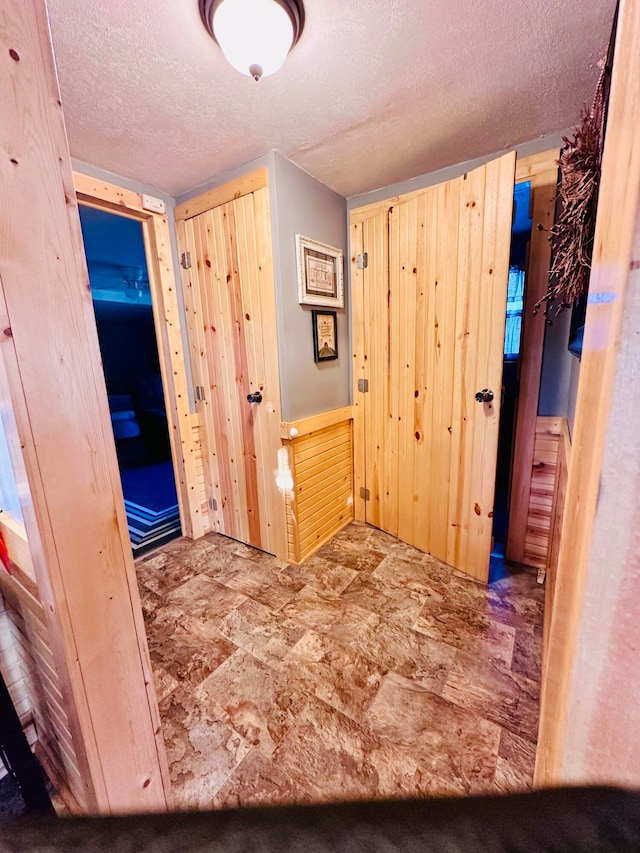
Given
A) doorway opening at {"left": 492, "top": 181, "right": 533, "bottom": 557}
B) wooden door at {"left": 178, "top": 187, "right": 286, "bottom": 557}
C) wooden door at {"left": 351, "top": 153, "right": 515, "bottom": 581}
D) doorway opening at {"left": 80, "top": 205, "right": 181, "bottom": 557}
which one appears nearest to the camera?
wooden door at {"left": 351, "top": 153, "right": 515, "bottom": 581}

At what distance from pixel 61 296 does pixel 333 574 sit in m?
1.93

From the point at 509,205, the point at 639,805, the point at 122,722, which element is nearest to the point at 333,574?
the point at 122,722

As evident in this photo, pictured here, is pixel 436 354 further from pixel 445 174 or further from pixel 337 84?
pixel 337 84

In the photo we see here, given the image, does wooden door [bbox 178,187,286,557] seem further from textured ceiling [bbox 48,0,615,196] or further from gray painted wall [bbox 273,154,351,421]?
textured ceiling [bbox 48,0,615,196]

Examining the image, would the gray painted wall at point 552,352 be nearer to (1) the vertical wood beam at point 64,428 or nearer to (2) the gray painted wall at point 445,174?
(2) the gray painted wall at point 445,174

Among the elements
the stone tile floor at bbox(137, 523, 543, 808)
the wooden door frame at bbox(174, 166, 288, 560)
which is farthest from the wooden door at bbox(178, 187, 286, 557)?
the stone tile floor at bbox(137, 523, 543, 808)

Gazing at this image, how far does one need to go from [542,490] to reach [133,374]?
19.5 feet

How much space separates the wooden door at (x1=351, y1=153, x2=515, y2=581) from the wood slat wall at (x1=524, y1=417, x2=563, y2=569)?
14.6 inches

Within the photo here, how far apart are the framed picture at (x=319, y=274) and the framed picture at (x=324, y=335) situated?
74 mm

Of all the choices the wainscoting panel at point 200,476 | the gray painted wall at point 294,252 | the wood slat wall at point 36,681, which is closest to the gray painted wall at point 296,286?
the gray painted wall at point 294,252

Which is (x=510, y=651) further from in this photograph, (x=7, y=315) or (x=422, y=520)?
(x=7, y=315)

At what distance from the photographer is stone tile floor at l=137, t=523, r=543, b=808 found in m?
1.08

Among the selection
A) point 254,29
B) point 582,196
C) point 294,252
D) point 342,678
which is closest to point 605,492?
Answer: point 582,196

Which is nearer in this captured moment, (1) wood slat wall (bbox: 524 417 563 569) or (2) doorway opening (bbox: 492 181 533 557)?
(1) wood slat wall (bbox: 524 417 563 569)
